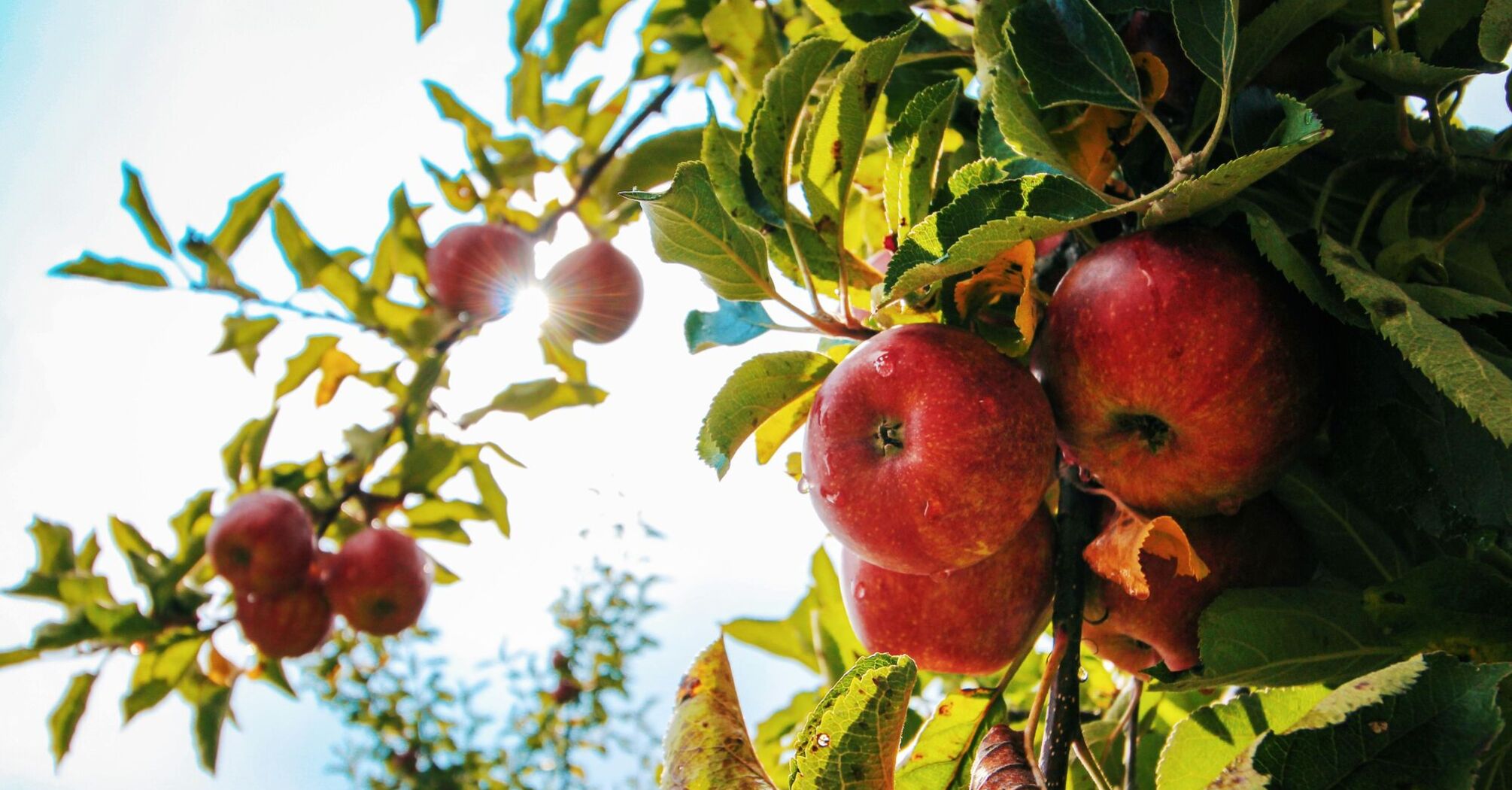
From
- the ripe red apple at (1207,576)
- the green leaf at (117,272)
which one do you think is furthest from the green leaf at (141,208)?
the ripe red apple at (1207,576)

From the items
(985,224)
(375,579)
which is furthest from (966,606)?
(375,579)

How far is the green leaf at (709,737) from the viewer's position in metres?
0.59

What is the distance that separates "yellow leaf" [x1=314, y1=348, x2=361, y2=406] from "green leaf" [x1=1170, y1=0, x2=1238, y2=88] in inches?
63.4

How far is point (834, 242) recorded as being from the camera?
76cm

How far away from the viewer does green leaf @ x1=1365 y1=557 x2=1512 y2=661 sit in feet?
1.94

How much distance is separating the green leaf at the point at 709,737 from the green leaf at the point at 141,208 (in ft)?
5.10

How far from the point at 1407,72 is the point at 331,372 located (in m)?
1.71

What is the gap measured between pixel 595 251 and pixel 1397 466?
1.47 m

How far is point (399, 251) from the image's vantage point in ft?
6.01

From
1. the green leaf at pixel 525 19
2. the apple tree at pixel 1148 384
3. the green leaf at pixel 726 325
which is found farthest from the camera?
the green leaf at pixel 525 19

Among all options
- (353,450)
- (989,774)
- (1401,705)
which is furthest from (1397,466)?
(353,450)

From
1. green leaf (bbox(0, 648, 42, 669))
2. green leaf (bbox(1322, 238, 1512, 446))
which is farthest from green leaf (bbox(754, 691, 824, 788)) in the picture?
green leaf (bbox(0, 648, 42, 669))

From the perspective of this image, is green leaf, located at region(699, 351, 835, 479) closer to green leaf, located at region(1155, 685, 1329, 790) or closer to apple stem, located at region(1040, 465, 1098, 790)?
apple stem, located at region(1040, 465, 1098, 790)

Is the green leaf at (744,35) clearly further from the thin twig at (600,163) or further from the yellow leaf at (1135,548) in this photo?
the yellow leaf at (1135,548)
